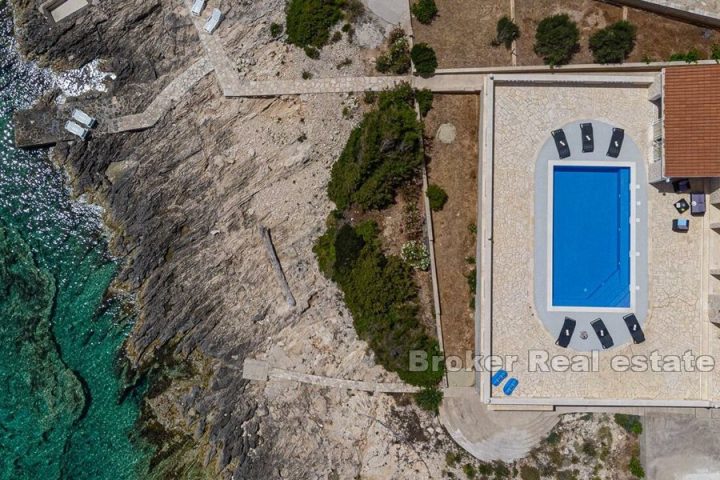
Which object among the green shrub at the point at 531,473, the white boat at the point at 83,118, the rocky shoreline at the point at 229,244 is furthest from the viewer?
the white boat at the point at 83,118

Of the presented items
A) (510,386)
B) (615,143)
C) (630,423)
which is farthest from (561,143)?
(630,423)

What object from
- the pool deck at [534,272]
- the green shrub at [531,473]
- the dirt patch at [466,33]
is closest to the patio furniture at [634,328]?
the pool deck at [534,272]

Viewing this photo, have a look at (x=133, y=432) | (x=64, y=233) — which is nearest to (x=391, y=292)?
(x=133, y=432)

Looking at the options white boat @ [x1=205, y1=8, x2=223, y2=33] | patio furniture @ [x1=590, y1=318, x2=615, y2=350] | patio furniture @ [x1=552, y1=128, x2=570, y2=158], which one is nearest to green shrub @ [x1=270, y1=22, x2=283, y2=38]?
white boat @ [x1=205, y1=8, x2=223, y2=33]

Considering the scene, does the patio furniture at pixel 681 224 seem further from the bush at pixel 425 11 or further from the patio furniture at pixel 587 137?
the bush at pixel 425 11

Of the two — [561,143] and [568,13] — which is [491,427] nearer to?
[561,143]

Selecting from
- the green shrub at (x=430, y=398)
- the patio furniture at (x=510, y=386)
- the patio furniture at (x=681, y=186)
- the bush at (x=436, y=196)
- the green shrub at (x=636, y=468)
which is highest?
the patio furniture at (x=681, y=186)

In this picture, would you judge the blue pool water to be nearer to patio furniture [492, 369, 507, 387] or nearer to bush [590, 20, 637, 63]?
patio furniture [492, 369, 507, 387]
